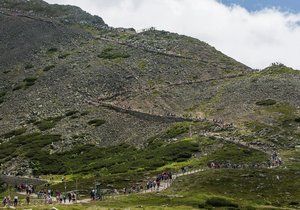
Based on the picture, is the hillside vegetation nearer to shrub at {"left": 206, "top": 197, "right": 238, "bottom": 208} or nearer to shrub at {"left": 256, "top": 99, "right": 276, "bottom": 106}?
shrub at {"left": 206, "top": 197, "right": 238, "bottom": 208}

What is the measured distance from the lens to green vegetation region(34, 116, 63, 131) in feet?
456

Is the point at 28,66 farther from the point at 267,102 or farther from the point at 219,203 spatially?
the point at 219,203

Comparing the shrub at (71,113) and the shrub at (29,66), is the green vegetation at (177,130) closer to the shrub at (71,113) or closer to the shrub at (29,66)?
the shrub at (71,113)

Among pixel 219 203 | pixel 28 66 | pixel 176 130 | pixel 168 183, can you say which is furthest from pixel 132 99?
pixel 219 203

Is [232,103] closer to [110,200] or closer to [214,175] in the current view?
[214,175]

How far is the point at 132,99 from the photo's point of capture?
156m

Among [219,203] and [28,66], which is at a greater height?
[28,66]

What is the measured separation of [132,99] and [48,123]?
87.3ft

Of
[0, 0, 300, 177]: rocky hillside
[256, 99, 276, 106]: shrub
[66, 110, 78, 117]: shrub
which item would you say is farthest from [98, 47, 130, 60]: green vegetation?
[256, 99, 276, 106]: shrub

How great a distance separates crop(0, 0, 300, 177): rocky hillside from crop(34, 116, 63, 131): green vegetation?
1.04 ft

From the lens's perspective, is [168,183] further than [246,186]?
Yes

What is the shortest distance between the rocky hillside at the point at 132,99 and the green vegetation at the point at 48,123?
32cm

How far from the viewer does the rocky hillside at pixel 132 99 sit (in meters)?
124

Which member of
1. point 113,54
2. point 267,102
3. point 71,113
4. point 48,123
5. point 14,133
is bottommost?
point 14,133
